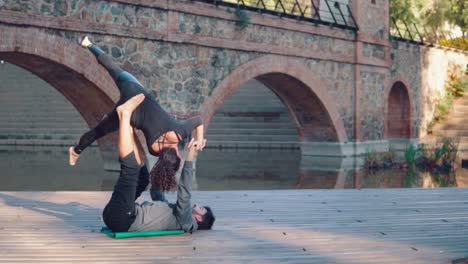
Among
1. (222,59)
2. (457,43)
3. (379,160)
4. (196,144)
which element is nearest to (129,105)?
(196,144)

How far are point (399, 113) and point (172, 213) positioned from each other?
23029mm

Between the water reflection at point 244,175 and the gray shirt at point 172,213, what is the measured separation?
8652mm

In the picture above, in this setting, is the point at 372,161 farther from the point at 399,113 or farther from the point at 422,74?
the point at 422,74

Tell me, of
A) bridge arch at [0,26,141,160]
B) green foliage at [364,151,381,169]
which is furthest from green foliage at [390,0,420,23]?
bridge arch at [0,26,141,160]

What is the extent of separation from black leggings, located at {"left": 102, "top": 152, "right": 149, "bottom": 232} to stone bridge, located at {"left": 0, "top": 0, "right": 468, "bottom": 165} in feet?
24.1

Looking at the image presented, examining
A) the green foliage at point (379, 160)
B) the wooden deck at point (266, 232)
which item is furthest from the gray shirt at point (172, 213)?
the green foliage at point (379, 160)

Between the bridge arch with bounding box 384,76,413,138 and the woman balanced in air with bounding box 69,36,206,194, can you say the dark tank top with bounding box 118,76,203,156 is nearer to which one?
the woman balanced in air with bounding box 69,36,206,194

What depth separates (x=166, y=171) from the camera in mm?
5324

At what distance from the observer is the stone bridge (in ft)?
42.2

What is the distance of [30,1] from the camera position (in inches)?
483

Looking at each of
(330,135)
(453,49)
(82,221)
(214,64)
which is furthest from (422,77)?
(82,221)

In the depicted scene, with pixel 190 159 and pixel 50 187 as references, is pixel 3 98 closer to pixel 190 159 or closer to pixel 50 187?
pixel 50 187

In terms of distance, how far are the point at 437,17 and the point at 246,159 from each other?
56.6 ft

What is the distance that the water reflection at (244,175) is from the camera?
48.6 feet
